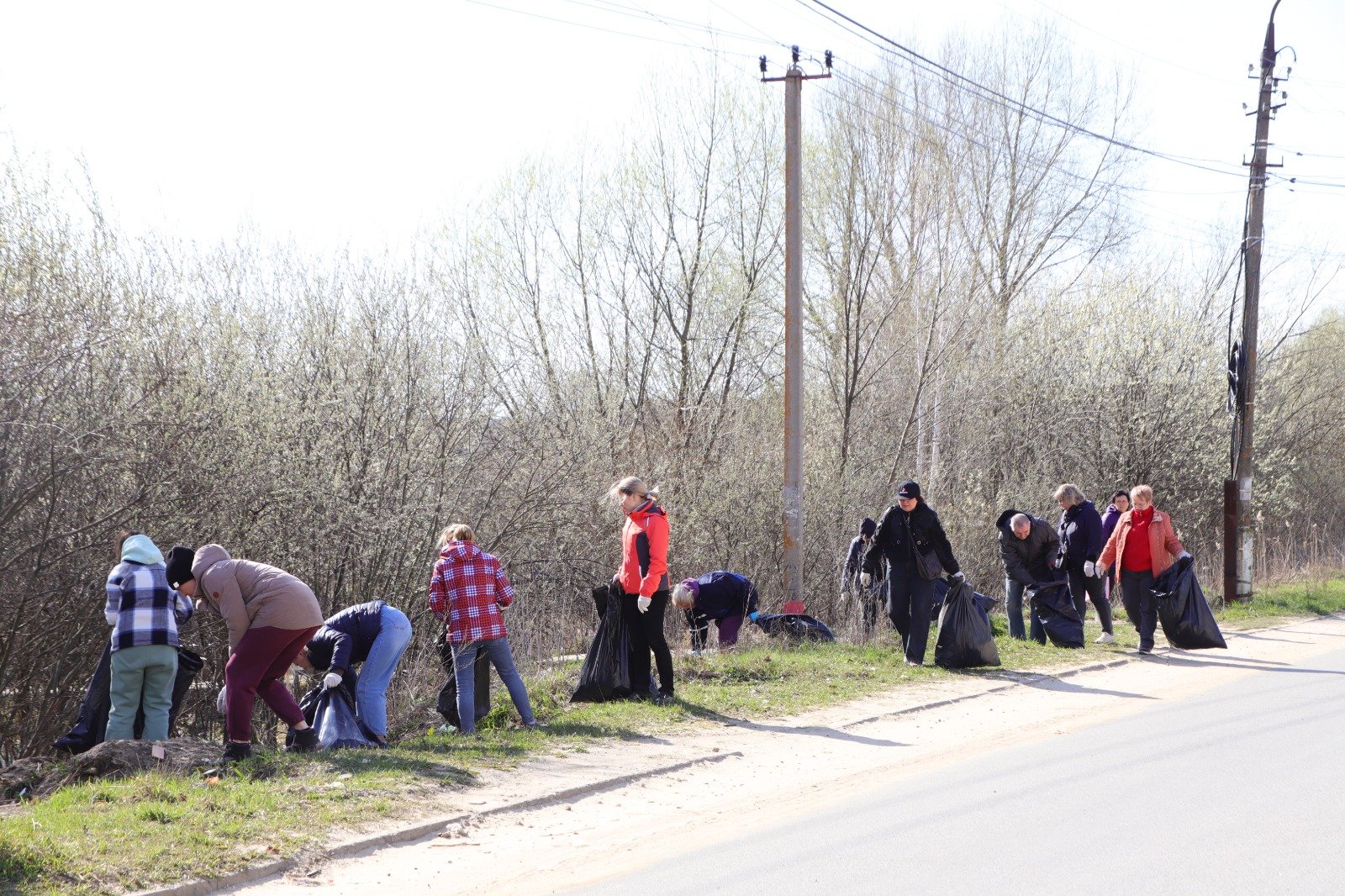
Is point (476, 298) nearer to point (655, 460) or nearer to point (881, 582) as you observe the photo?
point (655, 460)

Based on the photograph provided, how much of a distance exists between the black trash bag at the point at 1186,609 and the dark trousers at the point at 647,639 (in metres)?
6.13

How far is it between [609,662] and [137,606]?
11.7 feet

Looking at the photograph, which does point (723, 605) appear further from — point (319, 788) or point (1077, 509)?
point (319, 788)

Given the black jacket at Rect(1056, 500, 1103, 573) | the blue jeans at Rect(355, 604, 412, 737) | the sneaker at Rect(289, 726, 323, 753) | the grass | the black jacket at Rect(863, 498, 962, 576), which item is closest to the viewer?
the grass

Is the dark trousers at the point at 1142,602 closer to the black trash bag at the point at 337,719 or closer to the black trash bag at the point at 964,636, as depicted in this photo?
the black trash bag at the point at 964,636

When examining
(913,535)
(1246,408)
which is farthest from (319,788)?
(1246,408)

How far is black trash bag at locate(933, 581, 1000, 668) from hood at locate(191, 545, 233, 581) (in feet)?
21.9

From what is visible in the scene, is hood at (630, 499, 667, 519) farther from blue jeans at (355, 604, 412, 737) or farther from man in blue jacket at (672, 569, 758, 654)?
man in blue jacket at (672, 569, 758, 654)

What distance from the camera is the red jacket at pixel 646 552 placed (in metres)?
9.11

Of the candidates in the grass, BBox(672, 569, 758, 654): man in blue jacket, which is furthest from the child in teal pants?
BBox(672, 569, 758, 654): man in blue jacket

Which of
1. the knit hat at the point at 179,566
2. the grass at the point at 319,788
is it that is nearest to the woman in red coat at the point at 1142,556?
the grass at the point at 319,788

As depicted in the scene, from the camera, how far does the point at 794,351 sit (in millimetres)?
12758

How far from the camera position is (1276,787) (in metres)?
6.41

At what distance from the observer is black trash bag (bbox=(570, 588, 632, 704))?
30.6 ft
